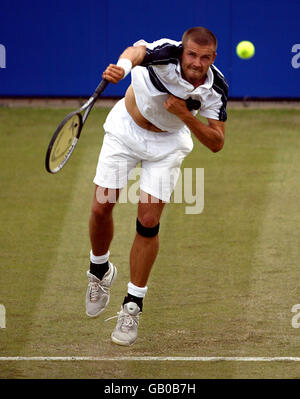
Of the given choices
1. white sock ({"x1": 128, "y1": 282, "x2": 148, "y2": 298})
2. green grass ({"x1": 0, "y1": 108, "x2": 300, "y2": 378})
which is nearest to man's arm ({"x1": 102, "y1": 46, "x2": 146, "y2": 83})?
white sock ({"x1": 128, "y1": 282, "x2": 148, "y2": 298})

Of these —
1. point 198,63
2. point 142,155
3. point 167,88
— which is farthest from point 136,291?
point 198,63

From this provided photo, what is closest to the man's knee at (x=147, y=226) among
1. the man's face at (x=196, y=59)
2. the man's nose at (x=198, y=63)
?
the man's face at (x=196, y=59)

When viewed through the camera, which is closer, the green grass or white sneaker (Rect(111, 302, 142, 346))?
Result: white sneaker (Rect(111, 302, 142, 346))

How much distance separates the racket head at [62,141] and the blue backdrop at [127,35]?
26.7ft

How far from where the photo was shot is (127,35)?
1441 centimetres

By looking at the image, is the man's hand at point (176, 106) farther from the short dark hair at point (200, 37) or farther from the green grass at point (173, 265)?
the green grass at point (173, 265)

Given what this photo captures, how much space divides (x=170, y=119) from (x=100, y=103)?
8089 mm

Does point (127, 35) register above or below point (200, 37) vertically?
below

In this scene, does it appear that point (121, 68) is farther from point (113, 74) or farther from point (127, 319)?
point (127, 319)

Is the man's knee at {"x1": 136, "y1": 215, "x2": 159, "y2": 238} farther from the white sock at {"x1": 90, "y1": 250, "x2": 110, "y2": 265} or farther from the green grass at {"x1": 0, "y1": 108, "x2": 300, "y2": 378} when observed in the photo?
the green grass at {"x1": 0, "y1": 108, "x2": 300, "y2": 378}

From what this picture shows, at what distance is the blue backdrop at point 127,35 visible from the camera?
1415 cm

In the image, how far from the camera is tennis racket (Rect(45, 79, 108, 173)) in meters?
5.82

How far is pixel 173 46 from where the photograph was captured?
638 cm

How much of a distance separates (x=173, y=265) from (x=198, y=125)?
268cm
